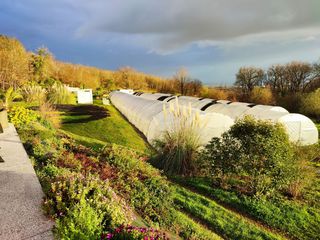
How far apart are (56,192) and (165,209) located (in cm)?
212

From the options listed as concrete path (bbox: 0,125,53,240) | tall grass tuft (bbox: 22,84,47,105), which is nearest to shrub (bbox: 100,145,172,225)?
concrete path (bbox: 0,125,53,240)

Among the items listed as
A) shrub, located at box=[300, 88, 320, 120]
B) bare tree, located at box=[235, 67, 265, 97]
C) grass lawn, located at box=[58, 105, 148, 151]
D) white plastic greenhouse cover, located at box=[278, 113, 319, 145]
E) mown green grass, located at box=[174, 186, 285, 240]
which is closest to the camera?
mown green grass, located at box=[174, 186, 285, 240]

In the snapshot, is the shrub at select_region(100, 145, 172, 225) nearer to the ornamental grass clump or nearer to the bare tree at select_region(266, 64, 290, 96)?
the ornamental grass clump

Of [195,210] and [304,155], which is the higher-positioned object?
[304,155]

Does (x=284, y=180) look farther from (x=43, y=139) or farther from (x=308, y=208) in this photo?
(x=43, y=139)

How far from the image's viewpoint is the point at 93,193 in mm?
3754

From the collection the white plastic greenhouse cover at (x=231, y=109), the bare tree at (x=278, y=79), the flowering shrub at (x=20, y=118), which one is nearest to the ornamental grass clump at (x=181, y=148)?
the flowering shrub at (x=20, y=118)

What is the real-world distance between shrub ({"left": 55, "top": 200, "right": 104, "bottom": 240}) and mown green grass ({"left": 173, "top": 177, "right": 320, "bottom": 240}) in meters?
3.86

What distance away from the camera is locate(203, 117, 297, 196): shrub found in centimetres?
646

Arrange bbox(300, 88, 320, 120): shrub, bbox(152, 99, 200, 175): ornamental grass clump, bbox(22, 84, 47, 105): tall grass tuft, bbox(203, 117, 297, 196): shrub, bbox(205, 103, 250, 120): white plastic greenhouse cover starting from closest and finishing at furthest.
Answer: bbox(203, 117, 297, 196): shrub < bbox(152, 99, 200, 175): ornamental grass clump < bbox(205, 103, 250, 120): white plastic greenhouse cover < bbox(22, 84, 47, 105): tall grass tuft < bbox(300, 88, 320, 120): shrub

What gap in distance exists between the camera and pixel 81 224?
291 centimetres

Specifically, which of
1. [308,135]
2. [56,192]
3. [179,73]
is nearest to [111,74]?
[179,73]

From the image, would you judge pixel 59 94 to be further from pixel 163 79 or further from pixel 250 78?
pixel 163 79

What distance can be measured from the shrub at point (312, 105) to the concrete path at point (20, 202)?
823 inches
